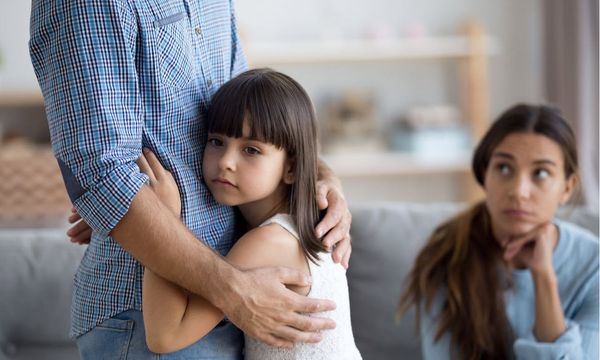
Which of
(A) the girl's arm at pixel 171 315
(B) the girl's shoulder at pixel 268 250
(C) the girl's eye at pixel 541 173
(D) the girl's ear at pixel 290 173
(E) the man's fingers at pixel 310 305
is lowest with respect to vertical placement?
(C) the girl's eye at pixel 541 173

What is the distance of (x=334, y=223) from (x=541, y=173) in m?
0.77

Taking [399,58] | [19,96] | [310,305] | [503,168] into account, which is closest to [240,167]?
[310,305]

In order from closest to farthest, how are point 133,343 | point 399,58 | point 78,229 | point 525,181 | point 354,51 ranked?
point 133,343 < point 78,229 < point 525,181 < point 354,51 < point 399,58

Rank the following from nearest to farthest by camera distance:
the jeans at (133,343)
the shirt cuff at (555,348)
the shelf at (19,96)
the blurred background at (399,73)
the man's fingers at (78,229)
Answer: the jeans at (133,343) < the man's fingers at (78,229) < the shirt cuff at (555,348) < the shelf at (19,96) < the blurred background at (399,73)

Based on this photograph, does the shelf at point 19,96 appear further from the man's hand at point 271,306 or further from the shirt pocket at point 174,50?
the man's hand at point 271,306

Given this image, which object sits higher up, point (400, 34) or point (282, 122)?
point (282, 122)

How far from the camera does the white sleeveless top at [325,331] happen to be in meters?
1.27

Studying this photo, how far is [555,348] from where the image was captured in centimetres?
181

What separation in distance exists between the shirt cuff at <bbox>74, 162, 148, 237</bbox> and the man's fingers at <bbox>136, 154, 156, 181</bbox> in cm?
6

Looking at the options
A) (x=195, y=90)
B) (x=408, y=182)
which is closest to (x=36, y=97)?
(x=408, y=182)

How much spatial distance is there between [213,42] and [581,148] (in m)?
2.80

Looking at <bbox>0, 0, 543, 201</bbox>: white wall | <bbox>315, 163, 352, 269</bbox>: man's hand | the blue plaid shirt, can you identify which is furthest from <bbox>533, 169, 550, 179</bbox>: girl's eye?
<bbox>0, 0, 543, 201</bbox>: white wall

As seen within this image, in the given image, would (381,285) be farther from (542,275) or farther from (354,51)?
(354,51)

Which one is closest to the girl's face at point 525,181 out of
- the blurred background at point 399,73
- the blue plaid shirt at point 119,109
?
the blue plaid shirt at point 119,109
